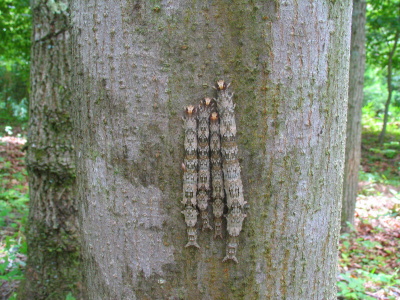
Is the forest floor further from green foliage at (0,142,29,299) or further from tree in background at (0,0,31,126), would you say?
tree in background at (0,0,31,126)

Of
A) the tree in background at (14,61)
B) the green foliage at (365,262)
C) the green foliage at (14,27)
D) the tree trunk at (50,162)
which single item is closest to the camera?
the tree trunk at (50,162)

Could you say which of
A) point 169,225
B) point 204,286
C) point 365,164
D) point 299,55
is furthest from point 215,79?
point 365,164

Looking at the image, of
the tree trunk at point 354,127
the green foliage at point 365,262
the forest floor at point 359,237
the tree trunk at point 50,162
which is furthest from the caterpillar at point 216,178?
the tree trunk at point 354,127

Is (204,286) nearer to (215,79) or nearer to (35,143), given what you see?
(215,79)

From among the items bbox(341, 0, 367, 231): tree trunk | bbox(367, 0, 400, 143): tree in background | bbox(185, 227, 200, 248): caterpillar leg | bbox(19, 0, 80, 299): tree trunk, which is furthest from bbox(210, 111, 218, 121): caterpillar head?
bbox(367, 0, 400, 143): tree in background

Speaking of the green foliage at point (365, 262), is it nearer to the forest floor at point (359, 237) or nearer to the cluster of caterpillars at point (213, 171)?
the forest floor at point (359, 237)

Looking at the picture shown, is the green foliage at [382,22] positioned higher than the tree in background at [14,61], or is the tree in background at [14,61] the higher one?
the green foliage at [382,22]

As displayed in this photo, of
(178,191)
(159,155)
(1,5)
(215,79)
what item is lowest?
(178,191)
